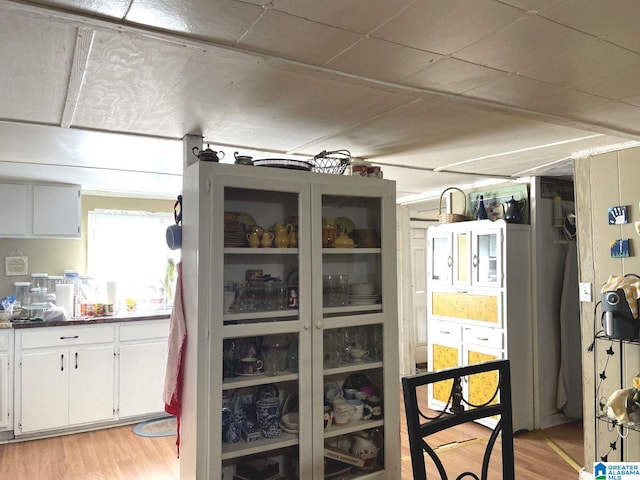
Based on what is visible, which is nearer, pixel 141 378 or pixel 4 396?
pixel 4 396

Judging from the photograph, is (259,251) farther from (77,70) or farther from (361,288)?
(77,70)

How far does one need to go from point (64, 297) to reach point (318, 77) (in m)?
3.62

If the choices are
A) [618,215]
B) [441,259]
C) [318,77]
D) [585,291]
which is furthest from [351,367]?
[441,259]

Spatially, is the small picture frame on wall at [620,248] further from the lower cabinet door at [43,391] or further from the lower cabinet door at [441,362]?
the lower cabinet door at [43,391]

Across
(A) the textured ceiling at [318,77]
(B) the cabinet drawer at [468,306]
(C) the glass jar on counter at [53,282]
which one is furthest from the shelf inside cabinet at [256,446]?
(C) the glass jar on counter at [53,282]

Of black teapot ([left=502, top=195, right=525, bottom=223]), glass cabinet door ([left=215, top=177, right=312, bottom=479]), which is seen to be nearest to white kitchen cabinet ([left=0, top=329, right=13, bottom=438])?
glass cabinet door ([left=215, top=177, right=312, bottom=479])

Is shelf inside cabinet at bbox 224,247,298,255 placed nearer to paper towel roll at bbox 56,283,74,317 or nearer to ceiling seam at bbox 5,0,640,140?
ceiling seam at bbox 5,0,640,140

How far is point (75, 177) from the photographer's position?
413cm

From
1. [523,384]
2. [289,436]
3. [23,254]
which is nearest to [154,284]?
[23,254]

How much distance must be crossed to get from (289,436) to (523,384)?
8.25 ft

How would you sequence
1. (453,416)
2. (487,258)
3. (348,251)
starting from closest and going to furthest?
(453,416)
(348,251)
(487,258)

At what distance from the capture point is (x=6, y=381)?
3855 millimetres

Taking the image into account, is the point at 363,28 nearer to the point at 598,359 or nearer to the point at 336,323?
the point at 336,323

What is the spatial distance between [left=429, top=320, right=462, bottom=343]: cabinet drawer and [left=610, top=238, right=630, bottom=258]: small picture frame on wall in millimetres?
1638
